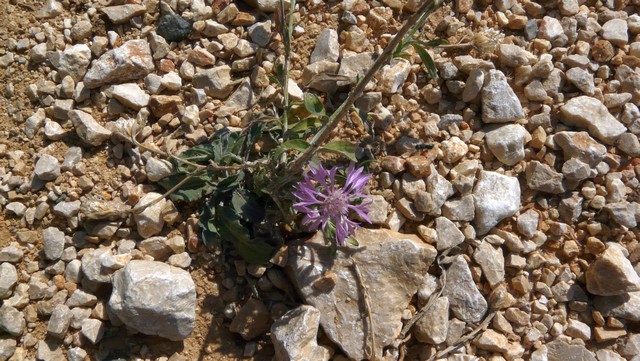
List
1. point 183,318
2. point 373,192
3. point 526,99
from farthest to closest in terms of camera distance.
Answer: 1. point 526,99
2. point 373,192
3. point 183,318

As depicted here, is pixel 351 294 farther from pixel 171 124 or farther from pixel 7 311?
pixel 7 311

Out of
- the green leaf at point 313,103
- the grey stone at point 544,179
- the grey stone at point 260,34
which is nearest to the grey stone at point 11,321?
the green leaf at point 313,103

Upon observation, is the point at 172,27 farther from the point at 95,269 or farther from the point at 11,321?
the point at 11,321

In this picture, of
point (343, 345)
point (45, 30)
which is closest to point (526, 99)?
point (343, 345)

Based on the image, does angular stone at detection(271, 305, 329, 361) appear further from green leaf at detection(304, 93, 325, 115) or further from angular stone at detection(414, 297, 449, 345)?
green leaf at detection(304, 93, 325, 115)

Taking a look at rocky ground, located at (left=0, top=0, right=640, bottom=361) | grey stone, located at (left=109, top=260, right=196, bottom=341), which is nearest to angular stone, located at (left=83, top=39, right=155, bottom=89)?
rocky ground, located at (left=0, top=0, right=640, bottom=361)

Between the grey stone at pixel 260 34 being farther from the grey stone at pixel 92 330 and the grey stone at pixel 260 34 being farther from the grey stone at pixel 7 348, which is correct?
the grey stone at pixel 7 348
